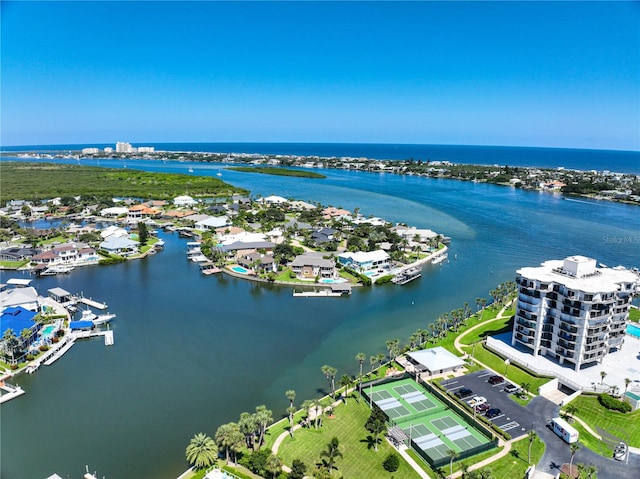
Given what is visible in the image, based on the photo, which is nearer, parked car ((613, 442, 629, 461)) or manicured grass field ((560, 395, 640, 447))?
parked car ((613, 442, 629, 461))

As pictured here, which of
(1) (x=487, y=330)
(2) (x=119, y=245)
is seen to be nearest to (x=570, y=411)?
(1) (x=487, y=330)

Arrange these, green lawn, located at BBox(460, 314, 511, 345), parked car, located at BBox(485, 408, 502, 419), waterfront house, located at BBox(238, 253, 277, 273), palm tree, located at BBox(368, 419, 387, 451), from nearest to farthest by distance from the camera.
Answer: palm tree, located at BBox(368, 419, 387, 451), parked car, located at BBox(485, 408, 502, 419), green lawn, located at BBox(460, 314, 511, 345), waterfront house, located at BBox(238, 253, 277, 273)

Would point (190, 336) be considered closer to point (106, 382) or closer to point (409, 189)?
point (106, 382)

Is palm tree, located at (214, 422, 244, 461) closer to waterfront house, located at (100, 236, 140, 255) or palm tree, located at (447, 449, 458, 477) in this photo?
palm tree, located at (447, 449, 458, 477)

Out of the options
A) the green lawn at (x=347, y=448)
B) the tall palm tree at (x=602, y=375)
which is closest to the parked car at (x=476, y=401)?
the green lawn at (x=347, y=448)

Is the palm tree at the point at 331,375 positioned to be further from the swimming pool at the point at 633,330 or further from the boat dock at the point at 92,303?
the boat dock at the point at 92,303

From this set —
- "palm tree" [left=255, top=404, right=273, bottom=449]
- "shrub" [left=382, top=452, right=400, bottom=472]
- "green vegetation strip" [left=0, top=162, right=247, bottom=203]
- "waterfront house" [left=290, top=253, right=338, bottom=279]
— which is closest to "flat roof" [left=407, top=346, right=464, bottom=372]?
"shrub" [left=382, top=452, right=400, bottom=472]

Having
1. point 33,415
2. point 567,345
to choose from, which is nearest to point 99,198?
point 33,415
